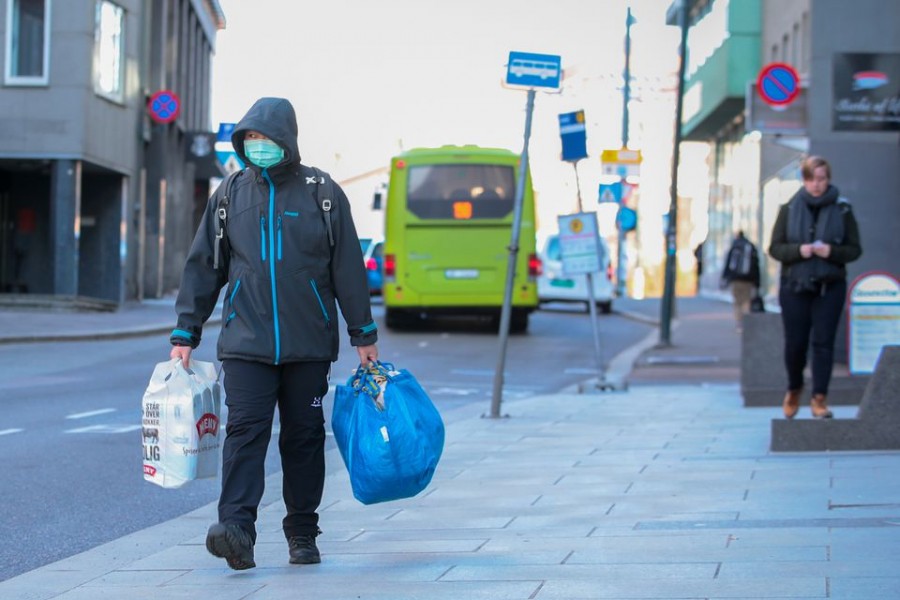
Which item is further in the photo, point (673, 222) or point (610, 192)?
point (610, 192)

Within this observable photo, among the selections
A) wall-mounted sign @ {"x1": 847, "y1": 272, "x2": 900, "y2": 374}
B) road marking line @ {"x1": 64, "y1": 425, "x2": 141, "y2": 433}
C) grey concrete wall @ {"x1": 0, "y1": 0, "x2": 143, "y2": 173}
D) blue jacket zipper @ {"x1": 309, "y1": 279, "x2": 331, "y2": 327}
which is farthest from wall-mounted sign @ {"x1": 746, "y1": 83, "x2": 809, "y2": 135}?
grey concrete wall @ {"x1": 0, "y1": 0, "x2": 143, "y2": 173}

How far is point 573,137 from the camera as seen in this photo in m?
16.4

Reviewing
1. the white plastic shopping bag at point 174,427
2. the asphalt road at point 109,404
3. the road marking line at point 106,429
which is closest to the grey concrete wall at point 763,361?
the asphalt road at point 109,404

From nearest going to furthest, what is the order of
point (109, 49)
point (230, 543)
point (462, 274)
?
point (230, 543) → point (462, 274) → point (109, 49)

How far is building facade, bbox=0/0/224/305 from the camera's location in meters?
31.9

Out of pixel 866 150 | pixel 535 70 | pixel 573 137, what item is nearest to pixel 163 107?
pixel 573 137

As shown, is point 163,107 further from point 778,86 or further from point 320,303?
point 320,303

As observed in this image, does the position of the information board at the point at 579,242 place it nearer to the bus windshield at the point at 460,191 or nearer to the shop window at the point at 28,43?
the bus windshield at the point at 460,191

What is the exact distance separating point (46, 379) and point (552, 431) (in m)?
6.77

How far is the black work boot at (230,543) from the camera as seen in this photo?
19.3 ft

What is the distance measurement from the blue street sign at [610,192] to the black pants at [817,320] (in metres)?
25.3

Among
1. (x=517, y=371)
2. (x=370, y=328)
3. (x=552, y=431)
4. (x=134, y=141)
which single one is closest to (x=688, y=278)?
(x=134, y=141)

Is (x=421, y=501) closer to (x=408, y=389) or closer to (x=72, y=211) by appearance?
(x=408, y=389)

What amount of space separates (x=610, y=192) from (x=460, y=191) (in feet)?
26.1
